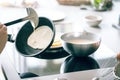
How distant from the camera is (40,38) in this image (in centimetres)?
122

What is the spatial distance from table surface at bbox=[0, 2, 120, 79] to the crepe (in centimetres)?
7

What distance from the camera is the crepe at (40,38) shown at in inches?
46.3

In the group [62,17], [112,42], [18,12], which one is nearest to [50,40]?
[112,42]

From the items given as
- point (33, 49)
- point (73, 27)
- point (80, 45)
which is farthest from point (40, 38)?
point (73, 27)

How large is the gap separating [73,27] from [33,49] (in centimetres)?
48

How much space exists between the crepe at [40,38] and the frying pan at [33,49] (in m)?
0.02

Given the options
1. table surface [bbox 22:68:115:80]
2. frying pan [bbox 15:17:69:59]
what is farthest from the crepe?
table surface [bbox 22:68:115:80]

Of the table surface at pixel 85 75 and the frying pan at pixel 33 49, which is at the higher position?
the frying pan at pixel 33 49

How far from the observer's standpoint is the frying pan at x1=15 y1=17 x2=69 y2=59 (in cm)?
115

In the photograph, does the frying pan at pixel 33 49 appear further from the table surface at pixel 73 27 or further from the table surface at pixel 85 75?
the table surface at pixel 85 75

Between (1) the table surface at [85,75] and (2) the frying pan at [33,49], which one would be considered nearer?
(1) the table surface at [85,75]

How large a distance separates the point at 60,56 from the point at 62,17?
64 centimetres

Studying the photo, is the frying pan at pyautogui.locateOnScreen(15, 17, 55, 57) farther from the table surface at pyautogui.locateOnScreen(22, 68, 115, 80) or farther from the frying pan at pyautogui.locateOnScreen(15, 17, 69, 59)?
the table surface at pyautogui.locateOnScreen(22, 68, 115, 80)

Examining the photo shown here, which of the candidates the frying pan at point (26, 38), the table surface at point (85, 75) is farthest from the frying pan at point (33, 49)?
the table surface at point (85, 75)
